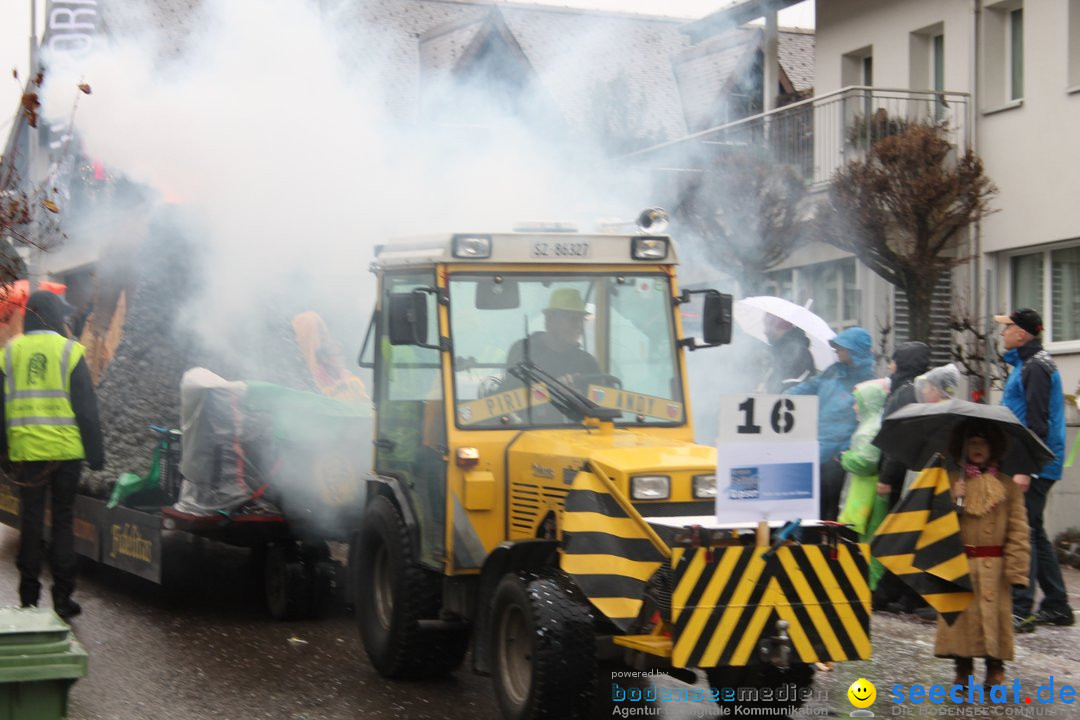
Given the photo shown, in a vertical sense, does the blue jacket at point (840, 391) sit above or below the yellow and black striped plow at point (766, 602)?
above

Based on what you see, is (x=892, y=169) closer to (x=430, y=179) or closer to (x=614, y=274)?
(x=430, y=179)

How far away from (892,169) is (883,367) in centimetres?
312

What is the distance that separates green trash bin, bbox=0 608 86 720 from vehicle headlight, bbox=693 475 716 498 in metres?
2.71

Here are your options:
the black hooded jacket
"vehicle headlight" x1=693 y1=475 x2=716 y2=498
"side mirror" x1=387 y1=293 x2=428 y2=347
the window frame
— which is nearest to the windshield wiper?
"side mirror" x1=387 y1=293 x2=428 y2=347

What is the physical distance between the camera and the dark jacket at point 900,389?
9.37 metres

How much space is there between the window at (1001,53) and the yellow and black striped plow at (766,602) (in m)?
12.2

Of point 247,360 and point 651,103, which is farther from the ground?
point 651,103

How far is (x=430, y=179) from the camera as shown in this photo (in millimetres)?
11352

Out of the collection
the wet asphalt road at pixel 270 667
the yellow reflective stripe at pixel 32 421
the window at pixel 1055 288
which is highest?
the window at pixel 1055 288

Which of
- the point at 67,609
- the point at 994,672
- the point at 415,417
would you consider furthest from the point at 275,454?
the point at 994,672

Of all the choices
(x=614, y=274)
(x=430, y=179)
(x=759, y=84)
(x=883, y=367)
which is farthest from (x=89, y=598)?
(x=759, y=84)

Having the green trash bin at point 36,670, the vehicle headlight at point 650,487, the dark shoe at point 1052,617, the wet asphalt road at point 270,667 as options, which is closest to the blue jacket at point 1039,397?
the dark shoe at point 1052,617

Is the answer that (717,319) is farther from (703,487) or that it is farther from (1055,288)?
(1055,288)

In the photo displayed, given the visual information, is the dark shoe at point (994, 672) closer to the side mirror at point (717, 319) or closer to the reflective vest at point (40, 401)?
the side mirror at point (717, 319)
